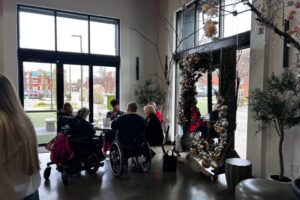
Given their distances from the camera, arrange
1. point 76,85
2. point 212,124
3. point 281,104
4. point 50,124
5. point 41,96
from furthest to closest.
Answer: point 76,85, point 50,124, point 41,96, point 212,124, point 281,104

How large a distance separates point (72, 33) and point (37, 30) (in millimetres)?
874

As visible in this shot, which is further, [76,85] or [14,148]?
[76,85]

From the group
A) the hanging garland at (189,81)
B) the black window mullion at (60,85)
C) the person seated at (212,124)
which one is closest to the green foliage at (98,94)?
the black window mullion at (60,85)

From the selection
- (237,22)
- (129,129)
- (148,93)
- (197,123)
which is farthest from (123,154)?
(148,93)

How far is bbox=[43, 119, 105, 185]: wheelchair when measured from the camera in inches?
154

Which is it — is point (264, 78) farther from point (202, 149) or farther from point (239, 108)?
point (202, 149)

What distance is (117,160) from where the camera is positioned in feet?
13.9

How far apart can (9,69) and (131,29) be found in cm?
345

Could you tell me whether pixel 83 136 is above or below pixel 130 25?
below

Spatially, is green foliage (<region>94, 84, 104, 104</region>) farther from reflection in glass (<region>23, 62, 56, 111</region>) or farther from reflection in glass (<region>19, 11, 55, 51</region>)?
reflection in glass (<region>19, 11, 55, 51</region>)

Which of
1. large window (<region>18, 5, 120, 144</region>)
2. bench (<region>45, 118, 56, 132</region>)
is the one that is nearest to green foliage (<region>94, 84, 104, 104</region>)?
large window (<region>18, 5, 120, 144</region>)

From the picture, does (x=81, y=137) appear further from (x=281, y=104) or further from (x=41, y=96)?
(x=41, y=96)

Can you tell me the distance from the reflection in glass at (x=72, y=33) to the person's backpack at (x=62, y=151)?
138 inches

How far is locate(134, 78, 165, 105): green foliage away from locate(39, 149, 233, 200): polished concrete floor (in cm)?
289
